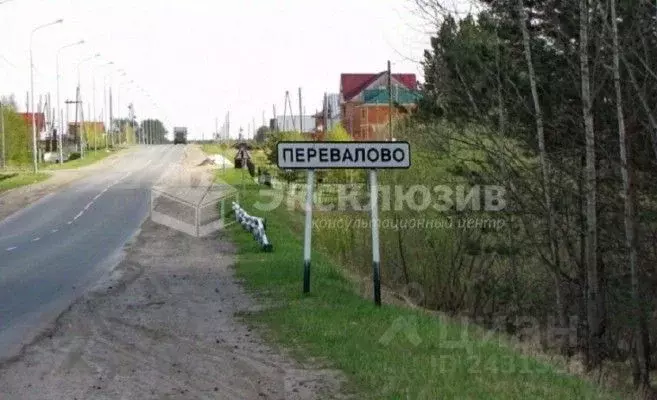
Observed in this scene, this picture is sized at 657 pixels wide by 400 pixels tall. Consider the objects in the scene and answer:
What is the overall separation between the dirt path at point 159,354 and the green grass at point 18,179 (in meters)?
39.7

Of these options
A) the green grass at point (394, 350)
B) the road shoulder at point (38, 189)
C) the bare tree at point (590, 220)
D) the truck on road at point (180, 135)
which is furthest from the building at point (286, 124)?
the green grass at point (394, 350)

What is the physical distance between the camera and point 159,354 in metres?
11.6

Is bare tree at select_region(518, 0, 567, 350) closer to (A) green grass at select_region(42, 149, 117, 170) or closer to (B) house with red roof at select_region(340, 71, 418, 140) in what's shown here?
(B) house with red roof at select_region(340, 71, 418, 140)

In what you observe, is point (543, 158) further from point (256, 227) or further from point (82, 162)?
point (82, 162)

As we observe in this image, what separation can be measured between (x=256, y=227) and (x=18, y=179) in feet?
122

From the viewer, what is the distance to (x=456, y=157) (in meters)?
23.3

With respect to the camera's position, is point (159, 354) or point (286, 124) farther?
point (286, 124)

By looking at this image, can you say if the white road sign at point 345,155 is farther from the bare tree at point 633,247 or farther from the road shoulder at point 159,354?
the bare tree at point 633,247

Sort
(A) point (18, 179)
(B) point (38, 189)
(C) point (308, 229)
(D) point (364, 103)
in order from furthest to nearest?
(D) point (364, 103), (A) point (18, 179), (B) point (38, 189), (C) point (308, 229)

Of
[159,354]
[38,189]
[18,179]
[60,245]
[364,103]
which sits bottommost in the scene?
[60,245]

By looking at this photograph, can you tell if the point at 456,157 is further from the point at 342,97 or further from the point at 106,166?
the point at 342,97

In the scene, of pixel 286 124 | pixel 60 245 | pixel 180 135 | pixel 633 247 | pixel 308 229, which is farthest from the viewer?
pixel 180 135

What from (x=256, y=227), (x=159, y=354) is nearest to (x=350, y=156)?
(x=159, y=354)

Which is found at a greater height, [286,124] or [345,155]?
[286,124]
